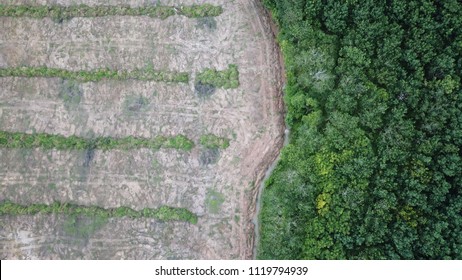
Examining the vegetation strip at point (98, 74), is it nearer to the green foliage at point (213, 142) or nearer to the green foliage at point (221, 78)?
the green foliage at point (221, 78)

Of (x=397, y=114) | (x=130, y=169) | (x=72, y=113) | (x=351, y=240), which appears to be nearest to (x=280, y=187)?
(x=351, y=240)

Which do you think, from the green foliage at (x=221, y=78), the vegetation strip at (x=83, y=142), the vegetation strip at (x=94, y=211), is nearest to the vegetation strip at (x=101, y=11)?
the green foliage at (x=221, y=78)

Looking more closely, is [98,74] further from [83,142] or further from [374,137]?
[374,137]

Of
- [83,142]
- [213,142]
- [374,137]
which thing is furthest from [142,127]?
[374,137]

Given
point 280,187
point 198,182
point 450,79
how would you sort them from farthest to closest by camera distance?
1. point 198,182
2. point 280,187
3. point 450,79
